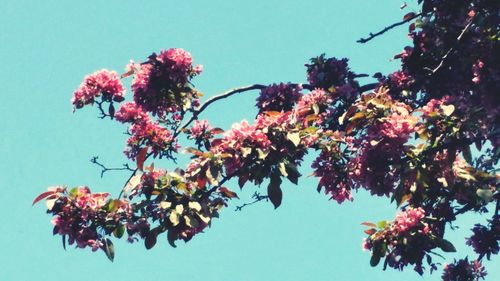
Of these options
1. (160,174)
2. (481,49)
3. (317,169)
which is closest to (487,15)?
(481,49)

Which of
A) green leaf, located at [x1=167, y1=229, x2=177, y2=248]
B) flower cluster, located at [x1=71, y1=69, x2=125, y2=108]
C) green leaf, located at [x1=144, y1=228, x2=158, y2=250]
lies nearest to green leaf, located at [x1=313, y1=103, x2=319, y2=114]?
green leaf, located at [x1=167, y1=229, x2=177, y2=248]

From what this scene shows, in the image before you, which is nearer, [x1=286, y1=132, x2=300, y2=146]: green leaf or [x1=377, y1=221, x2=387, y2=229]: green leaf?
[x1=286, y1=132, x2=300, y2=146]: green leaf

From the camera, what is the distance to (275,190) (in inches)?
256

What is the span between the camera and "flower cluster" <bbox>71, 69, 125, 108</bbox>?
836 cm

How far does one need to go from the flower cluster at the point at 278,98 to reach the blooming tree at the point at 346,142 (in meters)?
0.01

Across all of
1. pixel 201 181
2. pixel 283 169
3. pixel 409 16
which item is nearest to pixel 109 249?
pixel 201 181

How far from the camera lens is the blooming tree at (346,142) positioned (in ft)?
21.7

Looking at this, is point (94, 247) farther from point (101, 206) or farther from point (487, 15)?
point (487, 15)

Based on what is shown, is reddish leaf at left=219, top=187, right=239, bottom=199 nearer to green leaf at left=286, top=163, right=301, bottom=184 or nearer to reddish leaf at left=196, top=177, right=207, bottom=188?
reddish leaf at left=196, top=177, right=207, bottom=188

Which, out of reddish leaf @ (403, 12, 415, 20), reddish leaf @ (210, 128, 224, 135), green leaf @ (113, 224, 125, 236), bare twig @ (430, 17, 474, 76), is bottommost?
green leaf @ (113, 224, 125, 236)

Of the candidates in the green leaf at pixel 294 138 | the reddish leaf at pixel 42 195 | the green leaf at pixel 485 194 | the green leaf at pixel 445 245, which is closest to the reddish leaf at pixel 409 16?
the green leaf at pixel 485 194

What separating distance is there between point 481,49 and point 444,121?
4.75 feet

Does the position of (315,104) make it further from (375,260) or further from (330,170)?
(375,260)

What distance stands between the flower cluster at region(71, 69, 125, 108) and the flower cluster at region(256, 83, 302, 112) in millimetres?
1673
